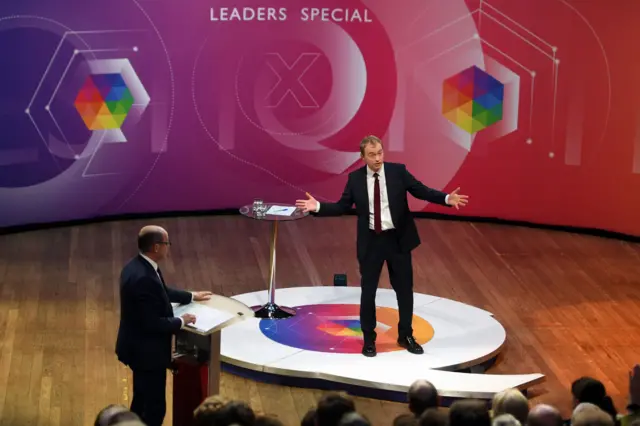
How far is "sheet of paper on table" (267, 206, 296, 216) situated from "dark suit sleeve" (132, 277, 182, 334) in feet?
7.53

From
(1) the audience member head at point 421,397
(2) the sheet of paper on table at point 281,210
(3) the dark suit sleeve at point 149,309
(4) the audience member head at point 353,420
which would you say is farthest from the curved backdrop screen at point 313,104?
(4) the audience member head at point 353,420

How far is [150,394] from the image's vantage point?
19.0ft

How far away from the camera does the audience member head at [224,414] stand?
177 inches

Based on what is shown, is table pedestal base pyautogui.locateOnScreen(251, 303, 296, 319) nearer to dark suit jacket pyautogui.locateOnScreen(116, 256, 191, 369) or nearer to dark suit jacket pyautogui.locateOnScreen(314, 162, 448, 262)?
dark suit jacket pyautogui.locateOnScreen(314, 162, 448, 262)

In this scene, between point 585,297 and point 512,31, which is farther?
point 512,31

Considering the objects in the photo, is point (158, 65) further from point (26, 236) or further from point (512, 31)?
point (512, 31)

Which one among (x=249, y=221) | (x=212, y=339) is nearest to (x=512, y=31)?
(x=249, y=221)

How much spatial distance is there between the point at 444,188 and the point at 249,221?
1.94m

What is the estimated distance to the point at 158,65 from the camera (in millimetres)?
10750

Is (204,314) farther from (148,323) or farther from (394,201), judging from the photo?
(394,201)

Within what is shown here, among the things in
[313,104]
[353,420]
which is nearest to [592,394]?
[353,420]

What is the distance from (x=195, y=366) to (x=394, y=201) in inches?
79.7

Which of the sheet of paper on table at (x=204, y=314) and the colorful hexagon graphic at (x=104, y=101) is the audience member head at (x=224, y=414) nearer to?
the sheet of paper on table at (x=204, y=314)

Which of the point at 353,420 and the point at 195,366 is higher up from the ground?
the point at 353,420
